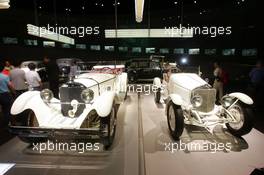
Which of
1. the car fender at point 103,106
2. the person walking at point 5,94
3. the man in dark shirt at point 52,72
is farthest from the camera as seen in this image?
the man in dark shirt at point 52,72

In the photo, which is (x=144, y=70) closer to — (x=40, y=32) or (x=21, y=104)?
(x=40, y=32)

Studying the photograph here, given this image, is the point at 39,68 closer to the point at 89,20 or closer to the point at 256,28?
the point at 89,20

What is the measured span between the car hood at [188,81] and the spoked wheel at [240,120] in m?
0.78

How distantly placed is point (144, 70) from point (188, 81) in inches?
216

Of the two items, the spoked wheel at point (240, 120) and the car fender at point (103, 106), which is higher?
the car fender at point (103, 106)

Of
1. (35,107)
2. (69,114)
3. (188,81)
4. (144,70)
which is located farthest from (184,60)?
(35,107)

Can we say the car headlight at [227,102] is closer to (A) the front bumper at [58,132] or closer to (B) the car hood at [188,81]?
(B) the car hood at [188,81]

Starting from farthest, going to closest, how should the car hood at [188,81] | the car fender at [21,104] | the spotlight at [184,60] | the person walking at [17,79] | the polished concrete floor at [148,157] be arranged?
the spotlight at [184,60], the person walking at [17,79], the car hood at [188,81], the car fender at [21,104], the polished concrete floor at [148,157]

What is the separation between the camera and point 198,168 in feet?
9.80

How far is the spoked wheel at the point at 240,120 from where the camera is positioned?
3.79 meters

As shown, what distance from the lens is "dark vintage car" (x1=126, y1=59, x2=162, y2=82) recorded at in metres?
10.1

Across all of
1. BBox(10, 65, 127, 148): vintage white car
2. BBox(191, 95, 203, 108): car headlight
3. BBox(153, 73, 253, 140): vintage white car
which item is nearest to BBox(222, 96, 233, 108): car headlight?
BBox(153, 73, 253, 140): vintage white car

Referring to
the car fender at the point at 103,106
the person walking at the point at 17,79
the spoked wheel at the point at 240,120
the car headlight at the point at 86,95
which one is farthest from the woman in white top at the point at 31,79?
the spoked wheel at the point at 240,120

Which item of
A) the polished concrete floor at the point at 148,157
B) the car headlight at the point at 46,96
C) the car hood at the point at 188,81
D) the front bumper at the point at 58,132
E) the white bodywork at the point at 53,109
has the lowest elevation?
the polished concrete floor at the point at 148,157
